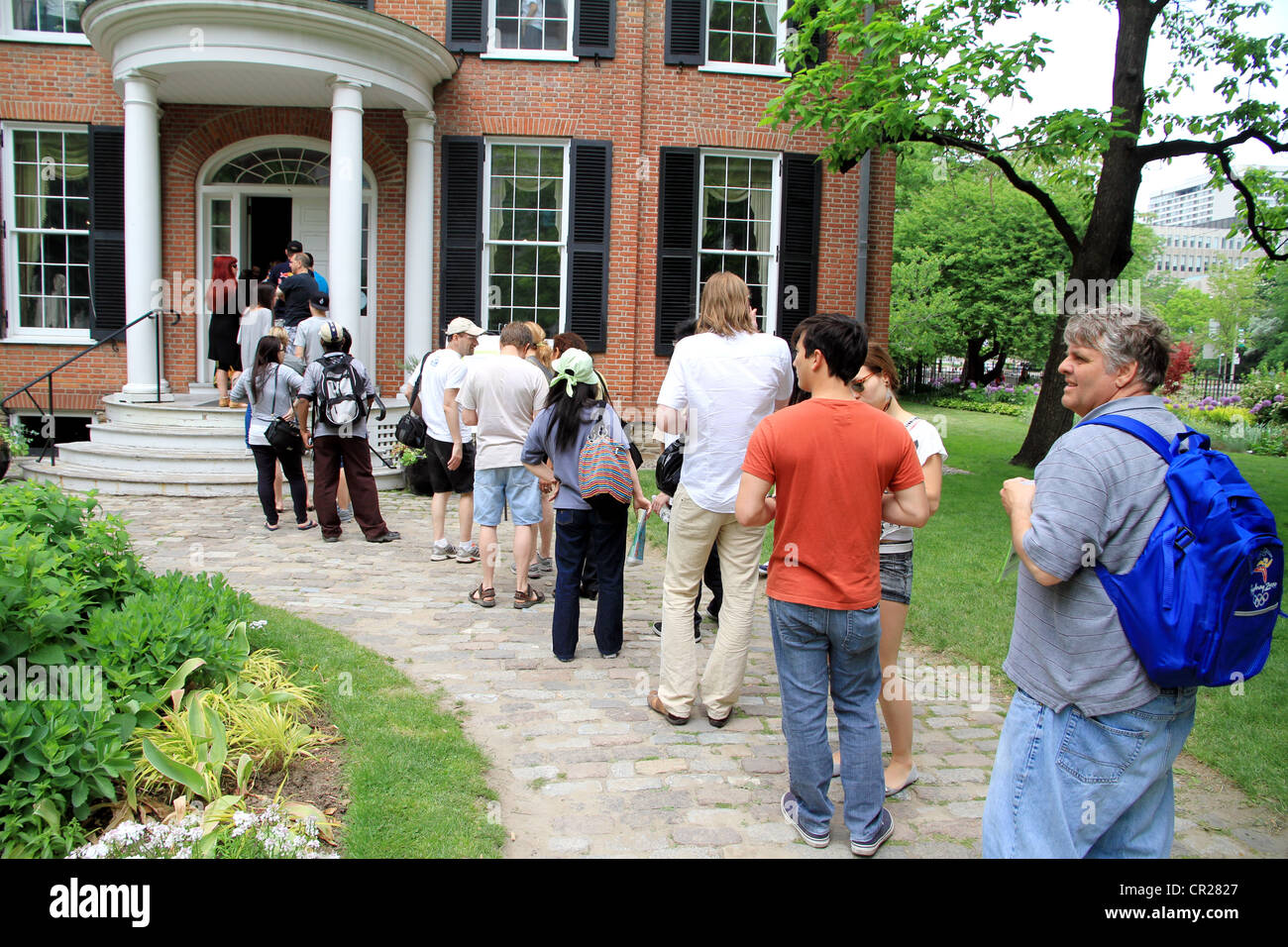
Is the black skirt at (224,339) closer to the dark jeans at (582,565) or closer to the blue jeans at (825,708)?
the dark jeans at (582,565)

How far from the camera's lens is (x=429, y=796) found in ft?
12.4

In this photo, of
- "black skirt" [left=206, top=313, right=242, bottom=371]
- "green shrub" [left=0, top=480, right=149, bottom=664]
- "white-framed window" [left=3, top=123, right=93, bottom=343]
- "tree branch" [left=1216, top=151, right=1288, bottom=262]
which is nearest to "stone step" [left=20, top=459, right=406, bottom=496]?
"black skirt" [left=206, top=313, right=242, bottom=371]

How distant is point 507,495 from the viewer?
6672 millimetres

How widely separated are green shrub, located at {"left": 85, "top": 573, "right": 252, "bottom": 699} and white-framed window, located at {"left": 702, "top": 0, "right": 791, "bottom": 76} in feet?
36.9

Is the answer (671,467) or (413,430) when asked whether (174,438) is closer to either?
(413,430)

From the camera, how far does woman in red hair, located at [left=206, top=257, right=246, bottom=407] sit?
39.7 ft

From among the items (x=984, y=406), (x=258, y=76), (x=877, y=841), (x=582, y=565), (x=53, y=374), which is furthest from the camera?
(x=984, y=406)

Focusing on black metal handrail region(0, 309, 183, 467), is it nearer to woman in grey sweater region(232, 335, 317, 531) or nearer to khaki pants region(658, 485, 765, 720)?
woman in grey sweater region(232, 335, 317, 531)

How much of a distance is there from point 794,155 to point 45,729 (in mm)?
12326

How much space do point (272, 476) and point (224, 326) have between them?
4.25m

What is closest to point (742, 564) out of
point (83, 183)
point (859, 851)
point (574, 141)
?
point (859, 851)

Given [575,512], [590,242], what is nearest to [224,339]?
[590,242]
